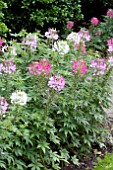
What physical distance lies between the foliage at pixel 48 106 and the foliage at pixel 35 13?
214 centimetres

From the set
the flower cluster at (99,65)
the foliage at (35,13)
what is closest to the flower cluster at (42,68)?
the flower cluster at (99,65)

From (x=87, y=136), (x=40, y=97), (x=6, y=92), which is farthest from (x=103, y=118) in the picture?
(x=6, y=92)

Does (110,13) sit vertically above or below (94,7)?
below

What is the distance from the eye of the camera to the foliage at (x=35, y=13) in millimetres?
7039

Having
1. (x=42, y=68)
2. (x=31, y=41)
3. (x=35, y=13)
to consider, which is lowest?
(x=42, y=68)

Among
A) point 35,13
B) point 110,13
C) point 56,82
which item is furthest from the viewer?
point 110,13

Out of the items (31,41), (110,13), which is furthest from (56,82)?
(110,13)

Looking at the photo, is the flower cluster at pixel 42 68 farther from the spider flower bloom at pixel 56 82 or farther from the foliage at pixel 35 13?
the foliage at pixel 35 13

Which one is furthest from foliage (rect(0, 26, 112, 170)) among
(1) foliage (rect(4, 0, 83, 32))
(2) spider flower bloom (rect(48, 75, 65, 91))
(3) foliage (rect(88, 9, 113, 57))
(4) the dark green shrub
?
(4) the dark green shrub

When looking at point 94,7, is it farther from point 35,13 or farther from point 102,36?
point 35,13

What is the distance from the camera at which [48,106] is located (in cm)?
392

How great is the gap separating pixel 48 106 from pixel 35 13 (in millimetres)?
3499

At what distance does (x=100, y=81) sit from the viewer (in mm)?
4586

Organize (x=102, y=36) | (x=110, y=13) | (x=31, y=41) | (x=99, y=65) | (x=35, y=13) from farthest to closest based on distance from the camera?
(x=102, y=36) < (x=110, y=13) < (x=35, y=13) < (x=31, y=41) < (x=99, y=65)
